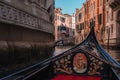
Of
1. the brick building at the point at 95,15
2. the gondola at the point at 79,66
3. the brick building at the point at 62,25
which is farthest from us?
the brick building at the point at 62,25

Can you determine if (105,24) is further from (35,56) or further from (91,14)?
(35,56)

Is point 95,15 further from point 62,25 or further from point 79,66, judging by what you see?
point 79,66

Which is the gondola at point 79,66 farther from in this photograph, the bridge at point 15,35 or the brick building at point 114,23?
the brick building at point 114,23

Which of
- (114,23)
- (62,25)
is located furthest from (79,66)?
(62,25)

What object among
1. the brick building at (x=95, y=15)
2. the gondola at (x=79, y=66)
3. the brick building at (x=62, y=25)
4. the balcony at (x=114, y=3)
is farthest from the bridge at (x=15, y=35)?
the brick building at (x=62, y=25)

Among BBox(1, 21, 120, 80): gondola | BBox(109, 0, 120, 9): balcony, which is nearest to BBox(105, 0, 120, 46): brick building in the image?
BBox(109, 0, 120, 9): balcony

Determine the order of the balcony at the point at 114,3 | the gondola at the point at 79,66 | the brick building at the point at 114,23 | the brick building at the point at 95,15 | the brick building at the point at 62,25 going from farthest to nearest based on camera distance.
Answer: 1. the brick building at the point at 62,25
2. the brick building at the point at 95,15
3. the brick building at the point at 114,23
4. the balcony at the point at 114,3
5. the gondola at the point at 79,66

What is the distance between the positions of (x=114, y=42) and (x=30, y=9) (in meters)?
10.6

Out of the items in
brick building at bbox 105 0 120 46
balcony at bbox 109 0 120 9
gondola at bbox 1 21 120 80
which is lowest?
gondola at bbox 1 21 120 80

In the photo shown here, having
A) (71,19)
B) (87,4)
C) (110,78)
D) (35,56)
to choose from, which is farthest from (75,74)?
(71,19)

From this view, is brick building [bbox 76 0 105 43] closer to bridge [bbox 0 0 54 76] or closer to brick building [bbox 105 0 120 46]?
brick building [bbox 105 0 120 46]

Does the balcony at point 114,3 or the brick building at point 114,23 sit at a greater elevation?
the balcony at point 114,3

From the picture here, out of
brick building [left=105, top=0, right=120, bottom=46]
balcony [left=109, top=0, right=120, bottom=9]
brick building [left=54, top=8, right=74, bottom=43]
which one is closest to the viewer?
balcony [left=109, top=0, right=120, bottom=9]

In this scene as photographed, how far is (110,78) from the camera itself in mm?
4387
